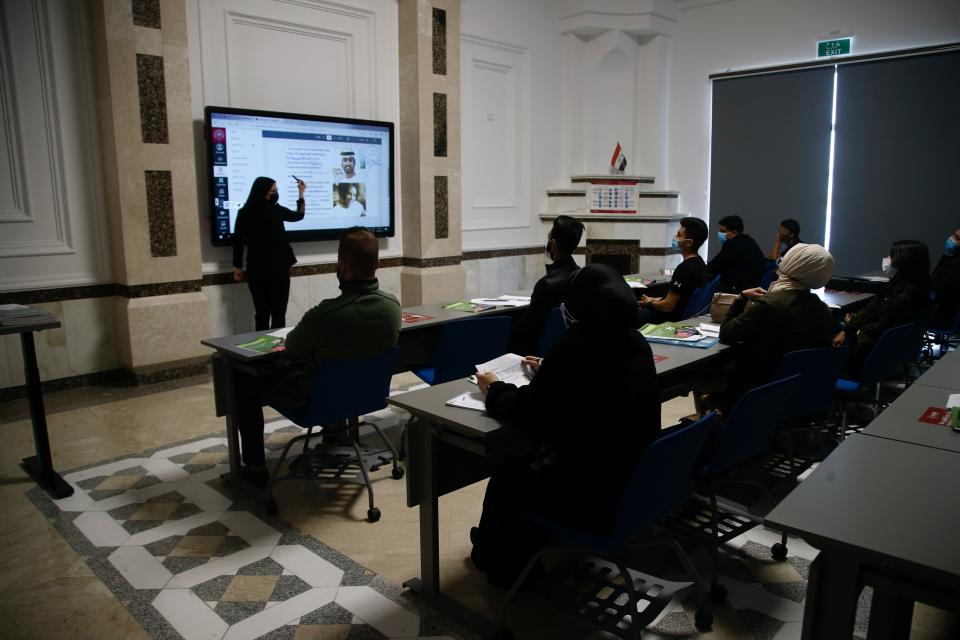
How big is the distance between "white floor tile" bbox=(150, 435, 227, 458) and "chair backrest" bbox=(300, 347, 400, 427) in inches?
48.6

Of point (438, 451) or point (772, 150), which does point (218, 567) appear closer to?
point (438, 451)

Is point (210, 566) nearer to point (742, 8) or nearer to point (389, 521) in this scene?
point (389, 521)

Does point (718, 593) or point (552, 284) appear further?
point (552, 284)

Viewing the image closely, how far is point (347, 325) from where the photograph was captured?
9.48 feet

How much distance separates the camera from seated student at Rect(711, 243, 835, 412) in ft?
9.78

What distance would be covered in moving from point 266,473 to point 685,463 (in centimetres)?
207

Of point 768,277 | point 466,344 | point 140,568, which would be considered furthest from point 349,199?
point 140,568

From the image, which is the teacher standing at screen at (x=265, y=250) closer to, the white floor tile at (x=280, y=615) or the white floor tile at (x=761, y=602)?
the white floor tile at (x=280, y=615)

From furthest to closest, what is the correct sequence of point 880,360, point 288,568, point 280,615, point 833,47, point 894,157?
point 833,47
point 894,157
point 880,360
point 288,568
point 280,615

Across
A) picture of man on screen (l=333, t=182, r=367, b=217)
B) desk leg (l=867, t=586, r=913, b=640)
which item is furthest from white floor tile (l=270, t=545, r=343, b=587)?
picture of man on screen (l=333, t=182, r=367, b=217)

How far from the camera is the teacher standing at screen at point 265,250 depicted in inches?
209

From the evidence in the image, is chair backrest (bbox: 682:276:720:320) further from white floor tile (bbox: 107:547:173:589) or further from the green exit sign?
the green exit sign

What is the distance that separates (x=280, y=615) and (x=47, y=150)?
153 inches

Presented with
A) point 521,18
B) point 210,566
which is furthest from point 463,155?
point 210,566
